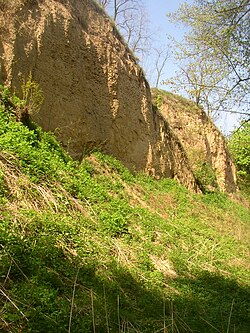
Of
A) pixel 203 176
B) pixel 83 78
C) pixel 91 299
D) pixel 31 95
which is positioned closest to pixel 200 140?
pixel 203 176

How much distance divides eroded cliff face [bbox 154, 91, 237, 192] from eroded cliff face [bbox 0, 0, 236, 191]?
178 inches

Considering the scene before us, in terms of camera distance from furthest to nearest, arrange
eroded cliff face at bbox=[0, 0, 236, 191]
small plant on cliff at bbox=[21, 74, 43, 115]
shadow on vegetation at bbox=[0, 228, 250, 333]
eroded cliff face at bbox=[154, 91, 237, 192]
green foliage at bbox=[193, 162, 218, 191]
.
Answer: eroded cliff face at bbox=[154, 91, 237, 192] → green foliage at bbox=[193, 162, 218, 191] → eroded cliff face at bbox=[0, 0, 236, 191] → small plant on cliff at bbox=[21, 74, 43, 115] → shadow on vegetation at bbox=[0, 228, 250, 333]

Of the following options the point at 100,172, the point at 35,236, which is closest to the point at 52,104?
the point at 100,172

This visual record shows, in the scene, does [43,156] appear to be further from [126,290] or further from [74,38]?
[74,38]

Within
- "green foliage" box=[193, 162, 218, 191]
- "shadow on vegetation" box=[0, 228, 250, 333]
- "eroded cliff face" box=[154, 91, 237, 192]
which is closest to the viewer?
"shadow on vegetation" box=[0, 228, 250, 333]

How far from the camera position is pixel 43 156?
24.8 feet

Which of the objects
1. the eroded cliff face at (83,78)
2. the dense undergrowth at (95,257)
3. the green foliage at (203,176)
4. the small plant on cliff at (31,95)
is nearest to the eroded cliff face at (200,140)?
the green foliage at (203,176)

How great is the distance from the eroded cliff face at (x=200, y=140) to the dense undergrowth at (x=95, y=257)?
878 cm

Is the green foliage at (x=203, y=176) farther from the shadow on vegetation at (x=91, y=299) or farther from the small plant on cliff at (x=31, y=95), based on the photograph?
the shadow on vegetation at (x=91, y=299)

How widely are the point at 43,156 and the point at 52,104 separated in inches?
106

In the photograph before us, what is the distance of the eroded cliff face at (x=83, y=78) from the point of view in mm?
9148

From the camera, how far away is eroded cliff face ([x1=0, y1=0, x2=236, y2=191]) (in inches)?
360

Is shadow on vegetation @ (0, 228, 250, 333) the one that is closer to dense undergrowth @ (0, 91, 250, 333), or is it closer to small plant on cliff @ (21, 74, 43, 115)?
dense undergrowth @ (0, 91, 250, 333)

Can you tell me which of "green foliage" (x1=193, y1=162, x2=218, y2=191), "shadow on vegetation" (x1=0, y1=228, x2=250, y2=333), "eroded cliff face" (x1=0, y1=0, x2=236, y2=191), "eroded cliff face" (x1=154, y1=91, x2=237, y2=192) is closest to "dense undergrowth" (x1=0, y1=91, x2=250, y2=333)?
"shadow on vegetation" (x1=0, y1=228, x2=250, y2=333)
